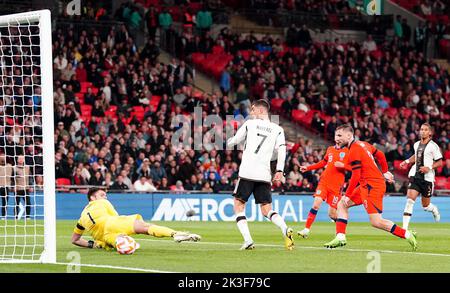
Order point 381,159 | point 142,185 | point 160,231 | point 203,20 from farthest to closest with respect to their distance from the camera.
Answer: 1. point 203,20
2. point 142,185
3. point 381,159
4. point 160,231

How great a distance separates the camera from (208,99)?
112ft

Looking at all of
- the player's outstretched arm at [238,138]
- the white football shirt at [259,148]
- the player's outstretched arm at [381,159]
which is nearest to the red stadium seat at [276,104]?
the player's outstretched arm at [381,159]

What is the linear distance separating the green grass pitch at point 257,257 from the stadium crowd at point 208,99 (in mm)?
10582

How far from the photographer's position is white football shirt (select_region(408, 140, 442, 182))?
2131cm

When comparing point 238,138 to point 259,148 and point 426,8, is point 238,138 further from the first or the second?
point 426,8

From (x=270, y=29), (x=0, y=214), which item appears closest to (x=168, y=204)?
(x=0, y=214)

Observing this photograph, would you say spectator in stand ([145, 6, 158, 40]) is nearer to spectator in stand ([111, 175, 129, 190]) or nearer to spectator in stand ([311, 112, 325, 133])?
spectator in stand ([311, 112, 325, 133])

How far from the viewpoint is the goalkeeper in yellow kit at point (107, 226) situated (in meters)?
14.3

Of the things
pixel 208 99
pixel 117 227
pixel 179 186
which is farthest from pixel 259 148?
pixel 208 99

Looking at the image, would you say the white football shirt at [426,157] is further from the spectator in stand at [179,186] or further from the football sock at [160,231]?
the spectator in stand at [179,186]

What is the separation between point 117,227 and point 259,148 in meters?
2.60

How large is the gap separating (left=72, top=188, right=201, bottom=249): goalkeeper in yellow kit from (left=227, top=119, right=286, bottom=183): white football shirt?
1.73 metres

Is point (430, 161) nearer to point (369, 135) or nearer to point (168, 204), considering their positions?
point (168, 204)
